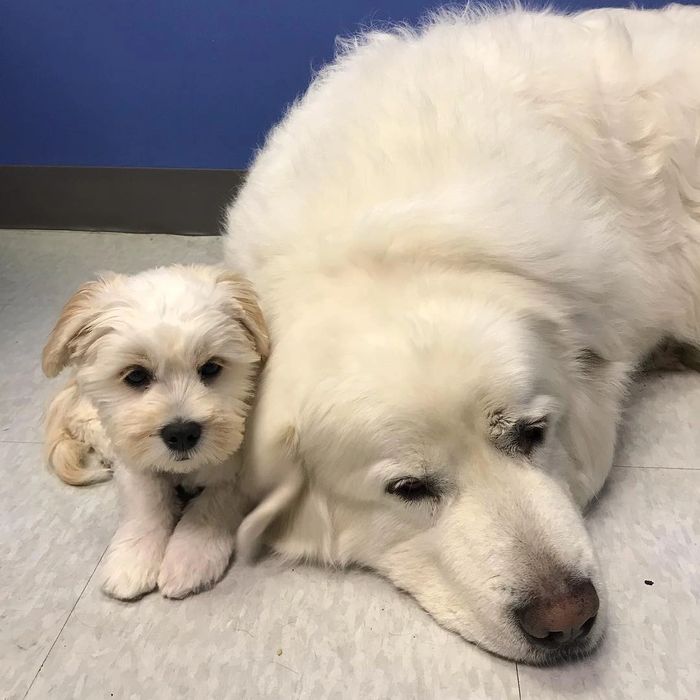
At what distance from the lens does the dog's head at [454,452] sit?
979 millimetres

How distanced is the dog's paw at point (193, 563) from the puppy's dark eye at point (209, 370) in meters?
0.27

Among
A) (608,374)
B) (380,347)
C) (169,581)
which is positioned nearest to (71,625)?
(169,581)

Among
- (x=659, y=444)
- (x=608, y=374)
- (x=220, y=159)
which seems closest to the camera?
(x=608, y=374)

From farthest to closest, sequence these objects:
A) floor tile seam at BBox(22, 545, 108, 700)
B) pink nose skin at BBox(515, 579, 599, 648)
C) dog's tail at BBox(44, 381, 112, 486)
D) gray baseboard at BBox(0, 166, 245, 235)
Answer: gray baseboard at BBox(0, 166, 245, 235) < dog's tail at BBox(44, 381, 112, 486) < floor tile seam at BBox(22, 545, 108, 700) < pink nose skin at BBox(515, 579, 599, 648)

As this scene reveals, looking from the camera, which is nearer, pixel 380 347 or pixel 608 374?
pixel 380 347

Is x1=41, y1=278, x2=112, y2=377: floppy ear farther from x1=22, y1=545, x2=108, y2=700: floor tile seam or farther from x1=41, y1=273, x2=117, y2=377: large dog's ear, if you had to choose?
x1=22, y1=545, x2=108, y2=700: floor tile seam

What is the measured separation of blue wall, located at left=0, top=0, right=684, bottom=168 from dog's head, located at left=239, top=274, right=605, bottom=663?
118cm

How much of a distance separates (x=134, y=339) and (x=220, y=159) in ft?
4.00

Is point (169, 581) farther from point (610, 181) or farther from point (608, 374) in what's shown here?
point (610, 181)

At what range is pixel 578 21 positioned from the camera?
1474 mm

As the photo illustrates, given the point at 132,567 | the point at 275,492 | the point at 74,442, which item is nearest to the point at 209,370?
the point at 275,492

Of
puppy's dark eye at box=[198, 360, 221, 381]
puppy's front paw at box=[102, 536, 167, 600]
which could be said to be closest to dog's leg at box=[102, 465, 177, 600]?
puppy's front paw at box=[102, 536, 167, 600]

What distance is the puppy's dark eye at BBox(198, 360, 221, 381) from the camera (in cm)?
114

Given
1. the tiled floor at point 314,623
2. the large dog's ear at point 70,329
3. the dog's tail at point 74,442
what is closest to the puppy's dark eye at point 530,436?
the tiled floor at point 314,623
